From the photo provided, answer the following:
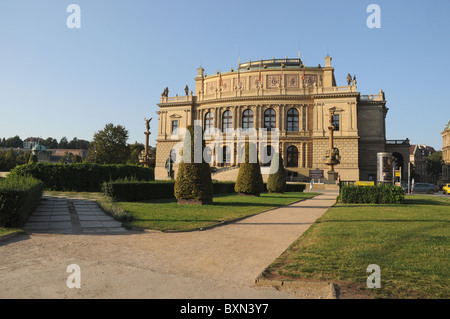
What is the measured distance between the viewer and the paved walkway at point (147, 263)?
3980 mm

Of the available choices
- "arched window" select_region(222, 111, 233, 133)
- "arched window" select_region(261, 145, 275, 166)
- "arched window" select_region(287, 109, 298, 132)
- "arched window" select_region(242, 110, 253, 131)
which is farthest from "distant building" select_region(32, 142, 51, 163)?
"arched window" select_region(287, 109, 298, 132)

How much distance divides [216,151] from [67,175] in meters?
35.6

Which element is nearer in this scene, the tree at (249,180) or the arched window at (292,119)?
the tree at (249,180)

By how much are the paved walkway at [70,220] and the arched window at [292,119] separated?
42.5m

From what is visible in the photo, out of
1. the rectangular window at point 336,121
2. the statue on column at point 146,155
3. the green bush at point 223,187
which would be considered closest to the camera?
the green bush at point 223,187

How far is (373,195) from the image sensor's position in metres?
17.9

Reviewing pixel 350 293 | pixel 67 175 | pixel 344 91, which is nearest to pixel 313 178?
pixel 344 91

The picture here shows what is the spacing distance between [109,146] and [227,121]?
22.2 meters

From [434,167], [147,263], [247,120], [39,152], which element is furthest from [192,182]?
[434,167]

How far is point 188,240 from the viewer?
293 inches

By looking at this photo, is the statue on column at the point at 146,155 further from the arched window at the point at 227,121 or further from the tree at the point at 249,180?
the tree at the point at 249,180

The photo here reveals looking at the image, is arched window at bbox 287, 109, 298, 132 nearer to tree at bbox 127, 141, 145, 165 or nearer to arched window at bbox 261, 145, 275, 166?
arched window at bbox 261, 145, 275, 166

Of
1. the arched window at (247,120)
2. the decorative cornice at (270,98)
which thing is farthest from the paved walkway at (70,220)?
the decorative cornice at (270,98)

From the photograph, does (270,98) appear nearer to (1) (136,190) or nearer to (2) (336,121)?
(2) (336,121)
